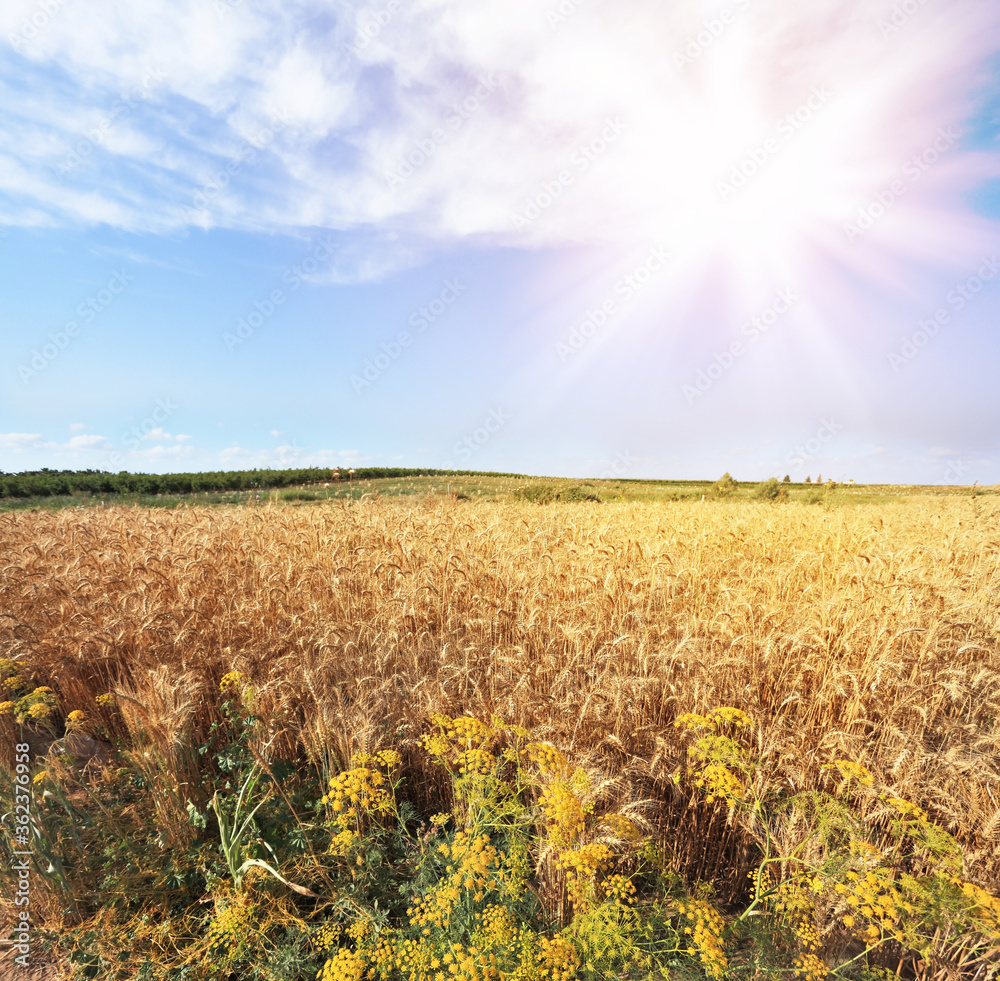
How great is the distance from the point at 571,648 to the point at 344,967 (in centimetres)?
272

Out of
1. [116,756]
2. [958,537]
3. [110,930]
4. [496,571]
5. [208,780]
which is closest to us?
[110,930]

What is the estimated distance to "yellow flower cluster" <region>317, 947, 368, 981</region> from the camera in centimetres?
194

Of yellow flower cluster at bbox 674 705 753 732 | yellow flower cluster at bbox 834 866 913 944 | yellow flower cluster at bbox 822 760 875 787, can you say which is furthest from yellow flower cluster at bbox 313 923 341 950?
yellow flower cluster at bbox 822 760 875 787

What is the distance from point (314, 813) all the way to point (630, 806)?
207 centimetres

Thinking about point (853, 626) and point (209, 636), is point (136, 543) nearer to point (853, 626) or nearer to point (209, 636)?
point (209, 636)

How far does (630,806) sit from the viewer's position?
94.1 inches

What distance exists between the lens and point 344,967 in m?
1.96

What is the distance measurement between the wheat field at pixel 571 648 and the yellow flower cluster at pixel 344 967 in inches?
43.7

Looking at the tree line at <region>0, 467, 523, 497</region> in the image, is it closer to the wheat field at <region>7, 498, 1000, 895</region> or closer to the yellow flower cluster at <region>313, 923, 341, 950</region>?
A: the wheat field at <region>7, 498, 1000, 895</region>

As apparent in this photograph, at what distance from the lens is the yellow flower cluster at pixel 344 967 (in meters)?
1.94

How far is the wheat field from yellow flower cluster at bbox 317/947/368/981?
1.11 metres

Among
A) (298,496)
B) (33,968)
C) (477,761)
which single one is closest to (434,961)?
(477,761)

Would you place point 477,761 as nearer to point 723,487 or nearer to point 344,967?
point 344,967

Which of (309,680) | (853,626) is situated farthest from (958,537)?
(309,680)
